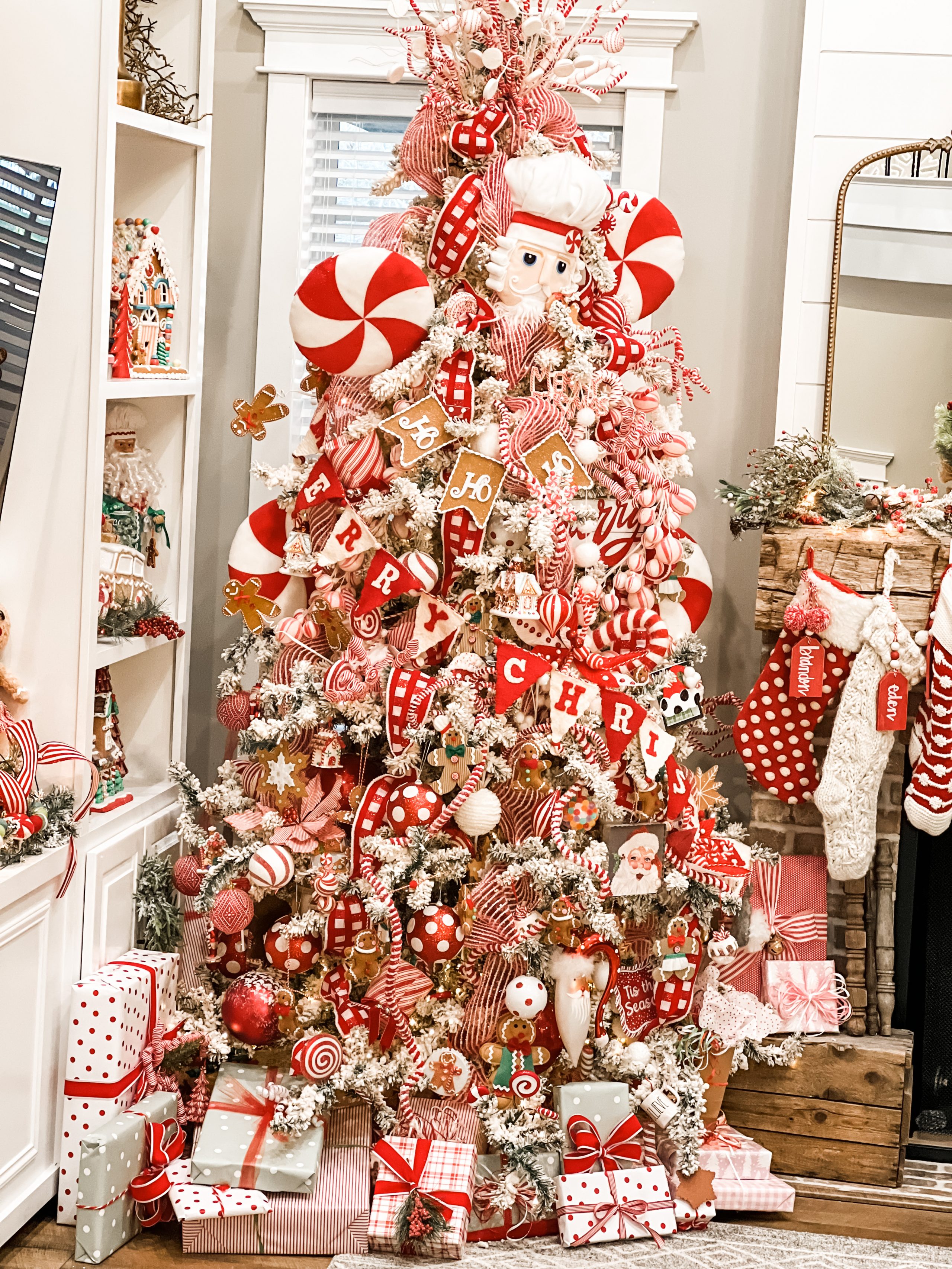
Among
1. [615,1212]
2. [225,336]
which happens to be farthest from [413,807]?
[225,336]

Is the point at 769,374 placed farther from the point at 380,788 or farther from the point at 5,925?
the point at 5,925

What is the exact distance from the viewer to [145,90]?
9.20ft

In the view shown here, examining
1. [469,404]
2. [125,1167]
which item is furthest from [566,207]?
[125,1167]

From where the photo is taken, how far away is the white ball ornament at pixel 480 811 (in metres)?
2.57

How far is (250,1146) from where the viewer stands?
8.23 feet

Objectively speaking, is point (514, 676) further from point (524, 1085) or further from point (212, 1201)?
point (212, 1201)

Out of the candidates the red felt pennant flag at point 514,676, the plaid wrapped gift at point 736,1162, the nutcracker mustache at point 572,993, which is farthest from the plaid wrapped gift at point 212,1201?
the red felt pennant flag at point 514,676

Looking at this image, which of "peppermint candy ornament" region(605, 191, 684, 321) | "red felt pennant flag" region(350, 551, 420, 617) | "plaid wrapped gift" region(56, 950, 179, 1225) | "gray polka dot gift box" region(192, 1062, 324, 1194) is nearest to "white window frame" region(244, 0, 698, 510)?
"peppermint candy ornament" region(605, 191, 684, 321)

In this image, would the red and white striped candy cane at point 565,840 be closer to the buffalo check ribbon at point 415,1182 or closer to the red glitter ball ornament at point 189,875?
the buffalo check ribbon at point 415,1182

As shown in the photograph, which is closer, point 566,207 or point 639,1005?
point 566,207

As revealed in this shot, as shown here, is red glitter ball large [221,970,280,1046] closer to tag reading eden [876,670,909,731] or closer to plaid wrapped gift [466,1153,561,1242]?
plaid wrapped gift [466,1153,561,1242]

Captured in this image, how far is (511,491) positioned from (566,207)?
57 cm

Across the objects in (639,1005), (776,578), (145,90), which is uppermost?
(145,90)

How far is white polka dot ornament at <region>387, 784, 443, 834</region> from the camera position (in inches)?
101
